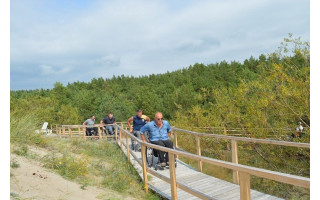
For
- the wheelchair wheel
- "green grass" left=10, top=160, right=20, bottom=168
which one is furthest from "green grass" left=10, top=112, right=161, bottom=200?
the wheelchair wheel

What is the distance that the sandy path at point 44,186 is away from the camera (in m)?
4.17

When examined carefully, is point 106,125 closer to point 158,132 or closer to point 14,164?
point 158,132

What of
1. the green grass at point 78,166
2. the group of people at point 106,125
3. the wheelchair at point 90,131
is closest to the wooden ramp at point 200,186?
the green grass at point 78,166

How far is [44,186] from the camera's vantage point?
179 inches

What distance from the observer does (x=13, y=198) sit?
3648mm

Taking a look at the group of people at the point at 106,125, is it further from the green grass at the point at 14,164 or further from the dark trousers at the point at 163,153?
the green grass at the point at 14,164

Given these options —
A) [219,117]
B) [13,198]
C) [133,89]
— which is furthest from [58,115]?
[13,198]

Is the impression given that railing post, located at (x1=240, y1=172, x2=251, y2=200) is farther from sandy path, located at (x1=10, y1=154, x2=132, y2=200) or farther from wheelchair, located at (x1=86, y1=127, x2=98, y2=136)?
wheelchair, located at (x1=86, y1=127, x2=98, y2=136)

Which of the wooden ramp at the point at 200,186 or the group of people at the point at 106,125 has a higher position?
the group of people at the point at 106,125

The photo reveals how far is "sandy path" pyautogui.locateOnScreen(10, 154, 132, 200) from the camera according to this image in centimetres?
417

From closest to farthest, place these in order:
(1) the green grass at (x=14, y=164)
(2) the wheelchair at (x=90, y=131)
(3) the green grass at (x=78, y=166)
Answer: (1) the green grass at (x=14, y=164) < (3) the green grass at (x=78, y=166) < (2) the wheelchair at (x=90, y=131)

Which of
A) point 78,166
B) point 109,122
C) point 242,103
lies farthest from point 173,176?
point 109,122
